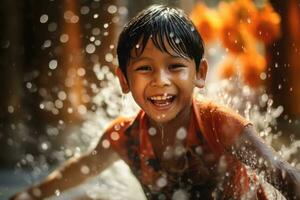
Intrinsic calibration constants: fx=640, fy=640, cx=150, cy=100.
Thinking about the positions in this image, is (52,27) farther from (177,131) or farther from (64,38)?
(177,131)

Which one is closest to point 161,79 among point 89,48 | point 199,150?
point 199,150

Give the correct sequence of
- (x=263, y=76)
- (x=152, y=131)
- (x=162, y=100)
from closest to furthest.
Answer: (x=162, y=100) < (x=152, y=131) < (x=263, y=76)

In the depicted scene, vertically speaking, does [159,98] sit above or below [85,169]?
above

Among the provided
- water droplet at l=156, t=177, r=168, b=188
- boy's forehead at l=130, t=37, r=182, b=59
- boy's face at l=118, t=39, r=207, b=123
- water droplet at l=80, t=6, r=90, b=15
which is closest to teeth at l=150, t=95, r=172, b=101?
boy's face at l=118, t=39, r=207, b=123

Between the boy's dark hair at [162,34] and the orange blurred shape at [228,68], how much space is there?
1108mm

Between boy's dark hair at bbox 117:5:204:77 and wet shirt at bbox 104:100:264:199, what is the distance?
0.15m

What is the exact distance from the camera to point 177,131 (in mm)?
1630

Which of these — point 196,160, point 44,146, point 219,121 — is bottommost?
point 44,146

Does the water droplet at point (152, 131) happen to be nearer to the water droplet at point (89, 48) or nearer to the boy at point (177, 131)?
the boy at point (177, 131)

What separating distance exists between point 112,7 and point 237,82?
63cm

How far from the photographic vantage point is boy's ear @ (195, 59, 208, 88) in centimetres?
160

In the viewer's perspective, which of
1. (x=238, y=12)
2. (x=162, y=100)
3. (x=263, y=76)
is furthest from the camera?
(x=263, y=76)

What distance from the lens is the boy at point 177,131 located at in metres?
1.50

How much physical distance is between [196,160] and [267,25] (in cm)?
128
